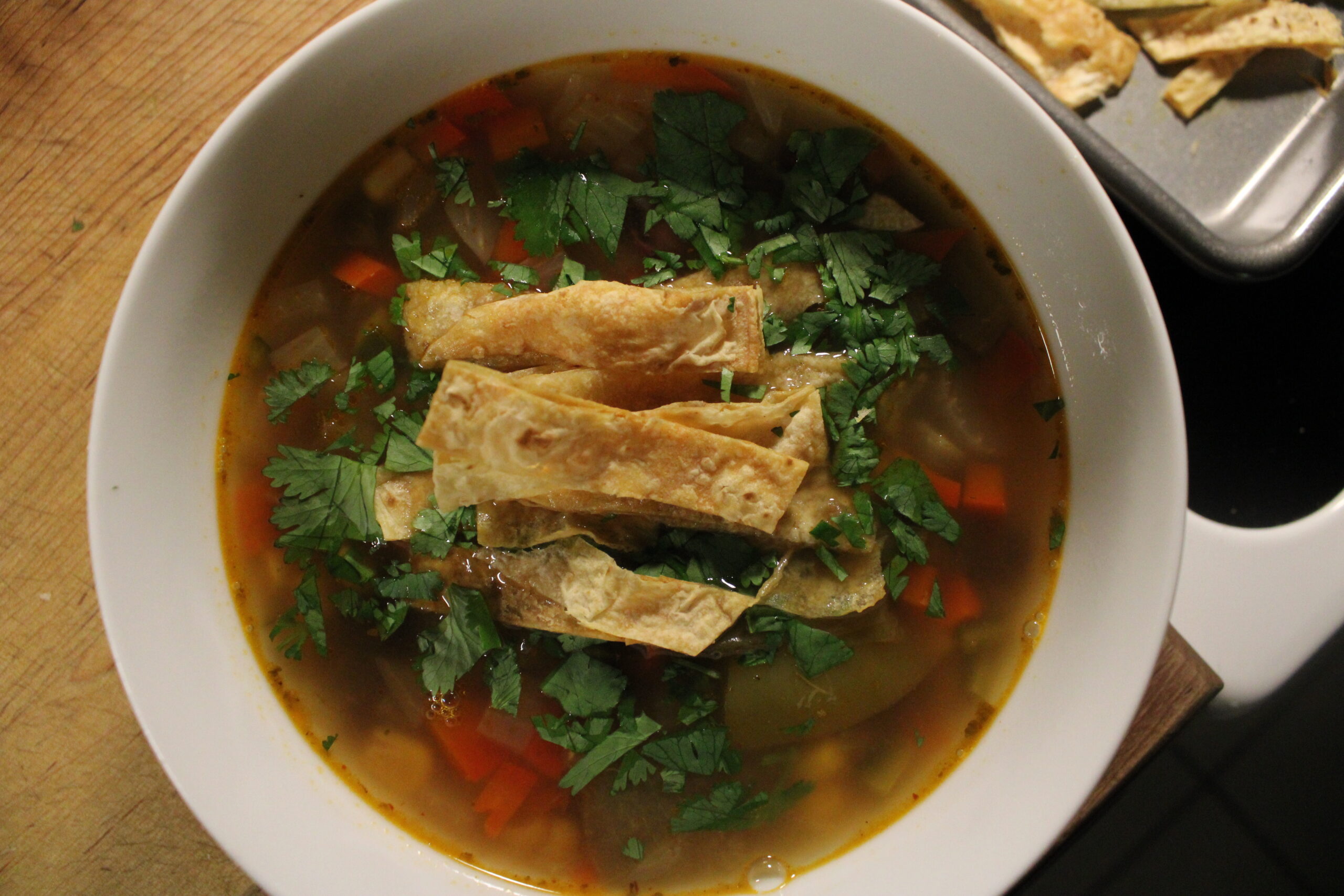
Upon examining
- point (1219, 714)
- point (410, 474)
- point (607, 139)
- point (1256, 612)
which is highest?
point (607, 139)

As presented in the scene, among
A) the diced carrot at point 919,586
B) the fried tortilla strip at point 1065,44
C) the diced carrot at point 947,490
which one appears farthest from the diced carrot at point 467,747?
the fried tortilla strip at point 1065,44

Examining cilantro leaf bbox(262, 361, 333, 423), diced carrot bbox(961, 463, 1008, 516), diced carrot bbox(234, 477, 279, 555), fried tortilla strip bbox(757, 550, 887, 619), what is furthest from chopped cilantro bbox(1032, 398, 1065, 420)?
diced carrot bbox(234, 477, 279, 555)

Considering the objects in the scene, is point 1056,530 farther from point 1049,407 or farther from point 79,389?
point 79,389

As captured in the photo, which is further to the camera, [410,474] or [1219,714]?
[1219,714]

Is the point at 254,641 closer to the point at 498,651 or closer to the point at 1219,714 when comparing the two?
the point at 498,651

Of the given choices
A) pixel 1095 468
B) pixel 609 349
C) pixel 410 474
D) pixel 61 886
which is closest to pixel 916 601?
pixel 1095 468

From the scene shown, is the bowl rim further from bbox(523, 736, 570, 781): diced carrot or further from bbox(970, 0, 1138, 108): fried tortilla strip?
bbox(970, 0, 1138, 108): fried tortilla strip

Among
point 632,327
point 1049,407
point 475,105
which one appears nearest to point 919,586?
point 1049,407

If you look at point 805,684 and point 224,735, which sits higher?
point 224,735
